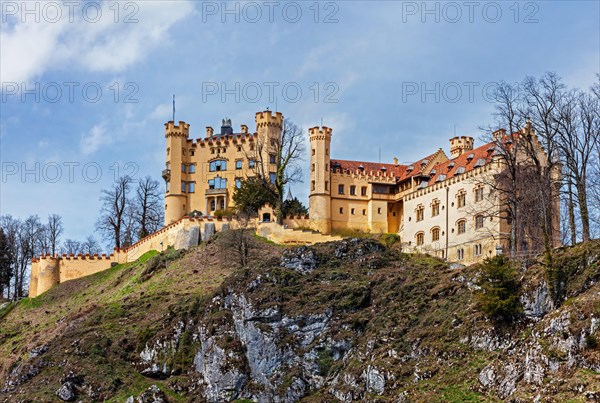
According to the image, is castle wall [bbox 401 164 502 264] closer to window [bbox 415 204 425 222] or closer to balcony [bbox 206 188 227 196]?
window [bbox 415 204 425 222]

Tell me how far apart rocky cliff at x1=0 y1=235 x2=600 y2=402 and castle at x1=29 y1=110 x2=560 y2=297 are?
36.9ft

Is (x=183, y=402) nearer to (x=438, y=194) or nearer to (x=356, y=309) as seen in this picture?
(x=356, y=309)

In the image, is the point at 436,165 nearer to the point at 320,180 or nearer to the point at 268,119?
the point at 320,180

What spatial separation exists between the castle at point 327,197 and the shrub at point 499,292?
69.5ft

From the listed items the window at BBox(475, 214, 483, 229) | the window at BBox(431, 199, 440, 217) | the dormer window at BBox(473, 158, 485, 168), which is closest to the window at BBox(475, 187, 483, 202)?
the window at BBox(475, 214, 483, 229)

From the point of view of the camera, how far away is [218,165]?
295ft

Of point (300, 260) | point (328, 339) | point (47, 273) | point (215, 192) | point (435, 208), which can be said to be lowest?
point (328, 339)

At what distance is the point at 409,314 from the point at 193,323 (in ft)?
49.7

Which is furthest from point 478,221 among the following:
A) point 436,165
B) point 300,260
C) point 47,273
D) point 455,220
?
point 47,273

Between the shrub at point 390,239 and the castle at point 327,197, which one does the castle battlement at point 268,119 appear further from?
the shrub at point 390,239

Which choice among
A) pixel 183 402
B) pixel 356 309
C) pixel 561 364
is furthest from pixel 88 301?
pixel 561 364

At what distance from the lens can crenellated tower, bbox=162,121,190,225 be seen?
8875 cm

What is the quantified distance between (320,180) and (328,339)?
34257 mm

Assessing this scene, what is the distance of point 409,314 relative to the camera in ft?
160
